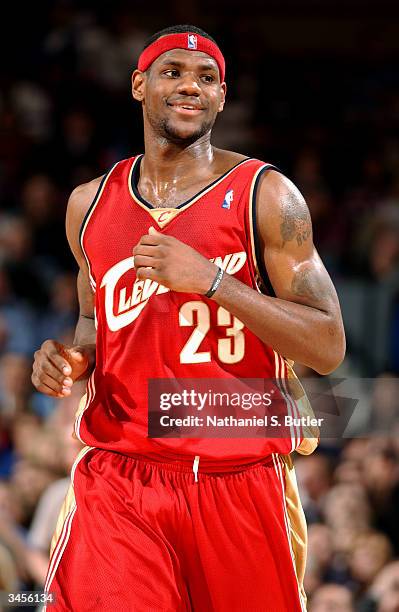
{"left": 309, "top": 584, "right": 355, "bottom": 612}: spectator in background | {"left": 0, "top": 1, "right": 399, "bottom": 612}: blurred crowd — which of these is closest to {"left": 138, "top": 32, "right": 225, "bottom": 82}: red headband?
{"left": 0, "top": 1, "right": 399, "bottom": 612}: blurred crowd

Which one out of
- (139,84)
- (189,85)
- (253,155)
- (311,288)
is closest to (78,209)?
(139,84)

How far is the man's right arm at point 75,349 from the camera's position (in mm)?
3492

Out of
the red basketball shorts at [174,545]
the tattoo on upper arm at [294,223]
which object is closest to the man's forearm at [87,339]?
the red basketball shorts at [174,545]

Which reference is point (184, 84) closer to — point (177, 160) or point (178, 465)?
point (177, 160)

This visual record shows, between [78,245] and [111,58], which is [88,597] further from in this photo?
[111,58]

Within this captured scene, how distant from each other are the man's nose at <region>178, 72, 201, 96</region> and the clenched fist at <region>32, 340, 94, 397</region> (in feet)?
3.22

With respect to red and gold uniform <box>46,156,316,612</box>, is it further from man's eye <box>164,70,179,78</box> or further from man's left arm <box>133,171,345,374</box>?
man's eye <box>164,70,179,78</box>

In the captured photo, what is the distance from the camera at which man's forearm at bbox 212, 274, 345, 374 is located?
10.8 ft

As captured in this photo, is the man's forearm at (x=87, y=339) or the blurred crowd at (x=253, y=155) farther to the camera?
the blurred crowd at (x=253, y=155)

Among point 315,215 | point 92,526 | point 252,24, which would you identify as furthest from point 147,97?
point 252,24

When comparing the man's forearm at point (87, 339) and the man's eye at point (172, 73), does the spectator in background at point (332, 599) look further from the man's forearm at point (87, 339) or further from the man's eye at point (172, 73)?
the man's eye at point (172, 73)

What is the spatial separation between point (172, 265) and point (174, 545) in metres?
0.93

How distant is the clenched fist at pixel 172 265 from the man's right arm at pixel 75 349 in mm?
495

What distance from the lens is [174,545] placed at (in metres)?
3.43
